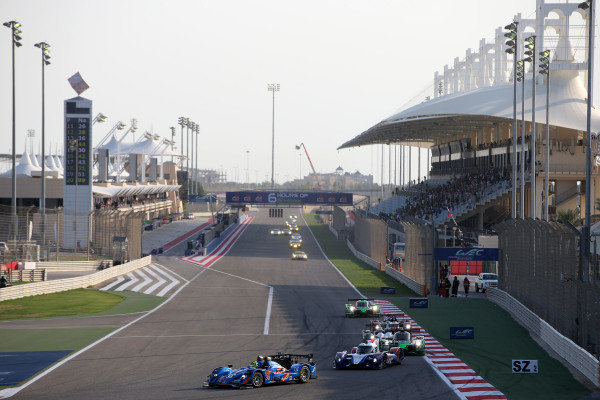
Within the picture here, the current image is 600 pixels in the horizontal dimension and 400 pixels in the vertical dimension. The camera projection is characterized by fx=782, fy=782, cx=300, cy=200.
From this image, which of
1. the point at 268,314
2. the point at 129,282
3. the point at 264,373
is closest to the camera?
the point at 264,373

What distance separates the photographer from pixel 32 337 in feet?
102

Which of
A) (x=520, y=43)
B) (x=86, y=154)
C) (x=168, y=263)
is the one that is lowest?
(x=168, y=263)

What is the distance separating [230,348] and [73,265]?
31.7 m

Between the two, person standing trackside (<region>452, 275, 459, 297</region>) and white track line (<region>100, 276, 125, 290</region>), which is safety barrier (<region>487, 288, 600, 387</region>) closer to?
person standing trackside (<region>452, 275, 459, 297</region>)

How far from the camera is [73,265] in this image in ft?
186

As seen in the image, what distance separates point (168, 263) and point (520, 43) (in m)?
43.1

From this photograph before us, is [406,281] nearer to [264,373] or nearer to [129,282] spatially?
[129,282]

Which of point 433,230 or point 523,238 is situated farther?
point 433,230

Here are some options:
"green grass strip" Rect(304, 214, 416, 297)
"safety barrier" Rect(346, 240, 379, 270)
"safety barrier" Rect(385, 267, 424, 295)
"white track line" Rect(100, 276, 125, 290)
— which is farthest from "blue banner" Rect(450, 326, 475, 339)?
"safety barrier" Rect(346, 240, 379, 270)

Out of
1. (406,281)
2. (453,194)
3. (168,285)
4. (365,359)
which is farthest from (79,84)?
(365,359)

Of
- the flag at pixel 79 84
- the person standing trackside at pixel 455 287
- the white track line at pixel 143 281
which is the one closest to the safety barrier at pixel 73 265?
the white track line at pixel 143 281

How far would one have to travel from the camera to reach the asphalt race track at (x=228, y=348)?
68.6 ft

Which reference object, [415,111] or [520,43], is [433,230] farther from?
[520,43]

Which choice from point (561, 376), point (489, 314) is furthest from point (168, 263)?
point (561, 376)
